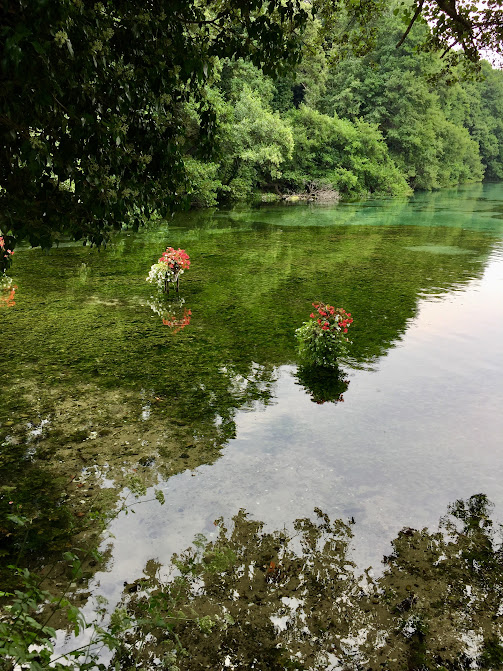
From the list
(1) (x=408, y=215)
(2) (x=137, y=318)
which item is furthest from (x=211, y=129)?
(1) (x=408, y=215)

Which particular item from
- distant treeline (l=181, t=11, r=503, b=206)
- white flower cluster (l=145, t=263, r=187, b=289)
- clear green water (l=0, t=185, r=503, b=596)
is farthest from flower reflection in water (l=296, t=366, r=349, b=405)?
distant treeline (l=181, t=11, r=503, b=206)

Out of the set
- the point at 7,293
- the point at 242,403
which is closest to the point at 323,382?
the point at 242,403

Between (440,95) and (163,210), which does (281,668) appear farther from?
(440,95)

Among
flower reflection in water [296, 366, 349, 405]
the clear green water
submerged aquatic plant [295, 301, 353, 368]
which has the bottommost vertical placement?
flower reflection in water [296, 366, 349, 405]

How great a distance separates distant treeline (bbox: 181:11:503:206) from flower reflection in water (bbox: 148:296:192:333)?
60.0 feet

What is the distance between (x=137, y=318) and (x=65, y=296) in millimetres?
2742

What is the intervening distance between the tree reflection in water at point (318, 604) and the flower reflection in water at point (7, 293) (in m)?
9.02

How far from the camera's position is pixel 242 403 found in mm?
7824

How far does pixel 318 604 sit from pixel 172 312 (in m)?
8.32

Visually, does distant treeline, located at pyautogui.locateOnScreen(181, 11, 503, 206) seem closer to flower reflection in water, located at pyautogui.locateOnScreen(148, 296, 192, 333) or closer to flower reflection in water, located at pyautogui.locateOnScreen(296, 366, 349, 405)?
flower reflection in water, located at pyautogui.locateOnScreen(148, 296, 192, 333)

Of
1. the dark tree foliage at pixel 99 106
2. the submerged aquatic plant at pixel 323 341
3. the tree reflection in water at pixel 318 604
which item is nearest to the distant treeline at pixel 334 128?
the submerged aquatic plant at pixel 323 341

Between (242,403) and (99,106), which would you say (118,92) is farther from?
(242,403)

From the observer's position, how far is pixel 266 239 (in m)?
22.7

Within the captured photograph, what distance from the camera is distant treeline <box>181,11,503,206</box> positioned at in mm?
33188
